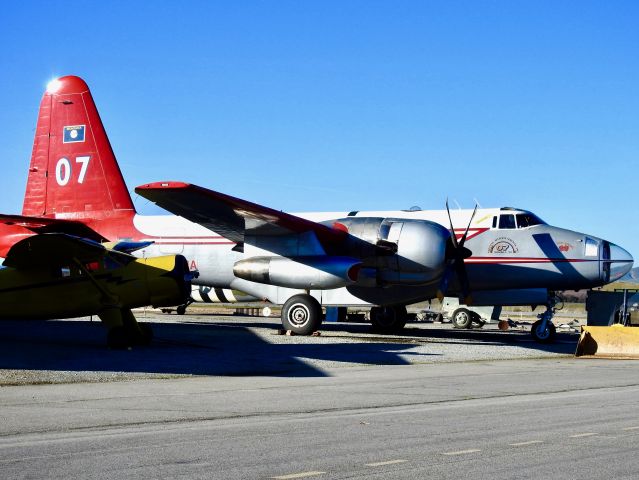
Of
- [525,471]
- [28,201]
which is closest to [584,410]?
[525,471]

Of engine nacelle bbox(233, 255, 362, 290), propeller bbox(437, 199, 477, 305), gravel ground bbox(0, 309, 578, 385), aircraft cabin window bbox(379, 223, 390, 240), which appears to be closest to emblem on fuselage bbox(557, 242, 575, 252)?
propeller bbox(437, 199, 477, 305)

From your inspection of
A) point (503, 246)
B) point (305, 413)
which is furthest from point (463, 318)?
point (305, 413)

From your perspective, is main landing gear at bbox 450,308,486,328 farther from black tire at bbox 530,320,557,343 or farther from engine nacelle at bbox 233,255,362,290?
engine nacelle at bbox 233,255,362,290

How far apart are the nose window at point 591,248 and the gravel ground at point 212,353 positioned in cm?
305

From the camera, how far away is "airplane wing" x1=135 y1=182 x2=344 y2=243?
24.0 m

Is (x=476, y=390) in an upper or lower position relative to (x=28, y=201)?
lower

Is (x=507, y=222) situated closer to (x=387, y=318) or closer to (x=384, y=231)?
(x=384, y=231)

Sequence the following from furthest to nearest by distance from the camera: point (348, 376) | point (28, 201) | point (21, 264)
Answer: point (28, 201)
point (21, 264)
point (348, 376)

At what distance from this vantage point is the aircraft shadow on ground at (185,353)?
17469mm

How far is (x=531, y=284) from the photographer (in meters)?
28.9

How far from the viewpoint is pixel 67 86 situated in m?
33.8

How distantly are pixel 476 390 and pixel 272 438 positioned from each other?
20.9 ft

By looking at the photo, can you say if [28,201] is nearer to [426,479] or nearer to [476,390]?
[476,390]

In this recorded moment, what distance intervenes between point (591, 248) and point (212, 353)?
13857 mm
